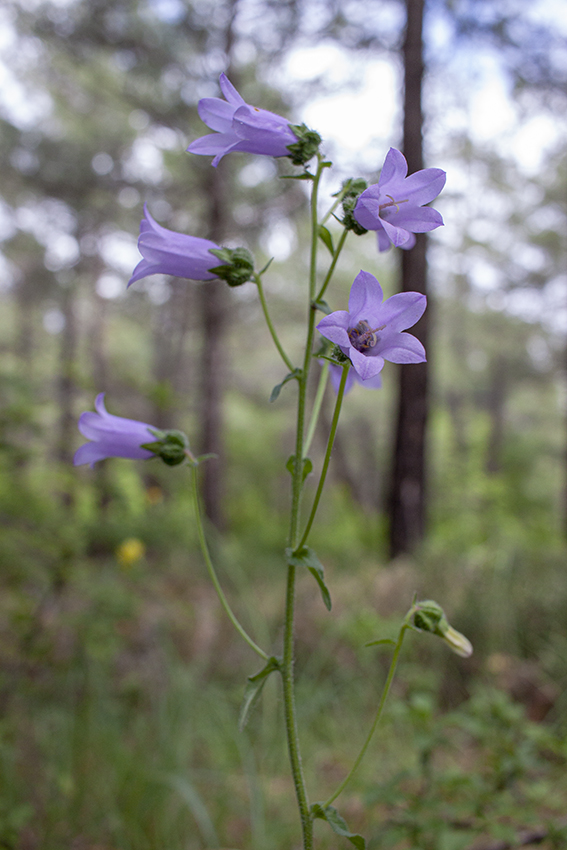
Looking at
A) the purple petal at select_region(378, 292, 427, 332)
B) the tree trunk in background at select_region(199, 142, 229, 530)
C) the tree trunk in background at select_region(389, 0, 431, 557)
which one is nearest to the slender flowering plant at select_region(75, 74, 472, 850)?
the purple petal at select_region(378, 292, 427, 332)

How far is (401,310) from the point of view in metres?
0.93

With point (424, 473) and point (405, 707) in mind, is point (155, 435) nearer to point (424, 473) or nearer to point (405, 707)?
point (405, 707)

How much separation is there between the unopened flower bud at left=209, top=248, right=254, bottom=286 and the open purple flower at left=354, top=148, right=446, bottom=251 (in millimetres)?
247

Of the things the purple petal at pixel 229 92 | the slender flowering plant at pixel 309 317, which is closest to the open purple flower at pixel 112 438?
the slender flowering plant at pixel 309 317

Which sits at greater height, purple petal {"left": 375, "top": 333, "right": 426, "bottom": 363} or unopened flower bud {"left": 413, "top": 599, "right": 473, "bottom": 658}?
purple petal {"left": 375, "top": 333, "right": 426, "bottom": 363}

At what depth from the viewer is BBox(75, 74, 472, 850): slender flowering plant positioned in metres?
0.91

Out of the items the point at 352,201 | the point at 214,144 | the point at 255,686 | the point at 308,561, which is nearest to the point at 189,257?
the point at 214,144

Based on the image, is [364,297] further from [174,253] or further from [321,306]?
[174,253]

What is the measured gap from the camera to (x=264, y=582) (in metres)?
5.32

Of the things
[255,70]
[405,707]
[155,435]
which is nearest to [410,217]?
[155,435]

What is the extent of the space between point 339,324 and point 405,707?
1330 millimetres

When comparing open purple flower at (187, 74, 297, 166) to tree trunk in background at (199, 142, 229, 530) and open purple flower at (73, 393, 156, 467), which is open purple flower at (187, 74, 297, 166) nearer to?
open purple flower at (73, 393, 156, 467)

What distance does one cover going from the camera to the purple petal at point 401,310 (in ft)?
3.00

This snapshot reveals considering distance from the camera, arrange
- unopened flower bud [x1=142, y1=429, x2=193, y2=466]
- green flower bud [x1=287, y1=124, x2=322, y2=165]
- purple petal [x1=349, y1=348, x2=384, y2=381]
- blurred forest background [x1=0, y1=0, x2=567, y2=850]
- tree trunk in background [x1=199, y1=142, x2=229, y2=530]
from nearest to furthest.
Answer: purple petal [x1=349, y1=348, x2=384, y2=381]
green flower bud [x1=287, y1=124, x2=322, y2=165]
unopened flower bud [x1=142, y1=429, x2=193, y2=466]
blurred forest background [x1=0, y1=0, x2=567, y2=850]
tree trunk in background [x1=199, y1=142, x2=229, y2=530]
